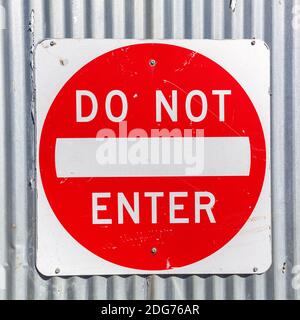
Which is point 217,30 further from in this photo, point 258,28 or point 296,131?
point 296,131

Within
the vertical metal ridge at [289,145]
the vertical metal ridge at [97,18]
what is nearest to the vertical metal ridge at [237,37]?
the vertical metal ridge at [289,145]

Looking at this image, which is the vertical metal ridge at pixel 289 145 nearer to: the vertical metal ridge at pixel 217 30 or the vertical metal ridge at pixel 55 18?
the vertical metal ridge at pixel 217 30

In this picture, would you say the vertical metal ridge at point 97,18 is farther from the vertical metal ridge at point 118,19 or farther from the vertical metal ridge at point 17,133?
the vertical metal ridge at point 17,133

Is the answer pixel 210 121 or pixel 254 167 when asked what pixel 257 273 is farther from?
pixel 210 121

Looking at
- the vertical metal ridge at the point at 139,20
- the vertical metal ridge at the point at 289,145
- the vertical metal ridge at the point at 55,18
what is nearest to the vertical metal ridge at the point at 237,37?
the vertical metal ridge at the point at 289,145

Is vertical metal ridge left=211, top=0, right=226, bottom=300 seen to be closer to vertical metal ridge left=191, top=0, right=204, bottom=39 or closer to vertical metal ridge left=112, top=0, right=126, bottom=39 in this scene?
vertical metal ridge left=191, top=0, right=204, bottom=39

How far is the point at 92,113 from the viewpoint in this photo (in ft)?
6.05

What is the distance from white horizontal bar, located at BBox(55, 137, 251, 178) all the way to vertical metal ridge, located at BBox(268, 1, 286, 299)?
99 mm

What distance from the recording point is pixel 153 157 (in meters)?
1.85

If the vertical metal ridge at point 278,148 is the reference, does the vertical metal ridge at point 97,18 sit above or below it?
above

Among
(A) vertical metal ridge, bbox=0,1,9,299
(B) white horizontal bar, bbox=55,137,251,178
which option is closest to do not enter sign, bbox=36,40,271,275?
(B) white horizontal bar, bbox=55,137,251,178

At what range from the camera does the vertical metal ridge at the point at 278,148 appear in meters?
1.88

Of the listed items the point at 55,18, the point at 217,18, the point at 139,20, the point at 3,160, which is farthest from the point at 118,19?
the point at 3,160

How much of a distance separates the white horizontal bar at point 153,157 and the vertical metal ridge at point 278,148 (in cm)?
10
